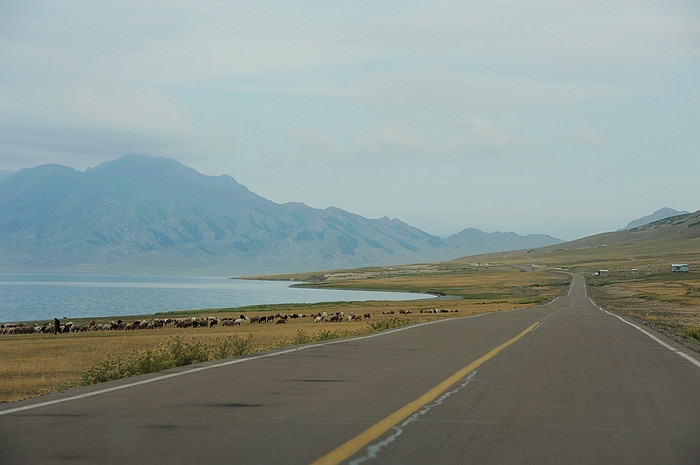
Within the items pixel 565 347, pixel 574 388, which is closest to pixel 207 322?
pixel 565 347

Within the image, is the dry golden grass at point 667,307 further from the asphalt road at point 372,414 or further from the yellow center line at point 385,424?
the yellow center line at point 385,424

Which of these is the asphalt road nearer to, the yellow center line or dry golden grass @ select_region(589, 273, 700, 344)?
the yellow center line

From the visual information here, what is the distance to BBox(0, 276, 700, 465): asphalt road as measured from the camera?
24.9ft

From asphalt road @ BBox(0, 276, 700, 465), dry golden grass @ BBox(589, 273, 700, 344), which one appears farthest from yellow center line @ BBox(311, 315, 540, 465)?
dry golden grass @ BBox(589, 273, 700, 344)

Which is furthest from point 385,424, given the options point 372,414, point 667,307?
point 667,307

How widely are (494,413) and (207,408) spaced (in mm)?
3593

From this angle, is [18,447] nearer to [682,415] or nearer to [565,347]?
[682,415]

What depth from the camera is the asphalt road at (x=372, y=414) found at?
7602mm

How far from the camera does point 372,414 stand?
9.71 meters

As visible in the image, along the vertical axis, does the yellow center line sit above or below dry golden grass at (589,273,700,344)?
above

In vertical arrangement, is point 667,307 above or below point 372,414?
below

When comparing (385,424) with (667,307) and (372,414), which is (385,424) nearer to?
(372,414)

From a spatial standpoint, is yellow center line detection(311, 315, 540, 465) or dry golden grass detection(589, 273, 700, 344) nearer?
yellow center line detection(311, 315, 540, 465)

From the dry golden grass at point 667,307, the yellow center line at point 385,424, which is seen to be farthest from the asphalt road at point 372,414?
the dry golden grass at point 667,307
